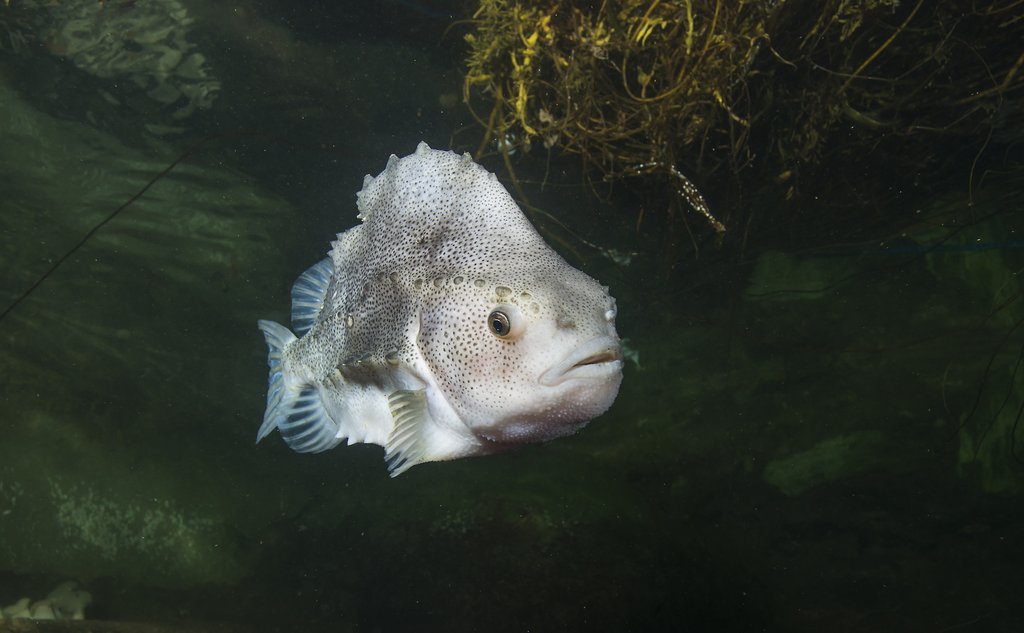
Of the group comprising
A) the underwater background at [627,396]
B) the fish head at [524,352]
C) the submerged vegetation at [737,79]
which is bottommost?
the underwater background at [627,396]

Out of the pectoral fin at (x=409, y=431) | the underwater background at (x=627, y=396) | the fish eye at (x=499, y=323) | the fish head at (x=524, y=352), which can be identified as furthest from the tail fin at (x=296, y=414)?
the underwater background at (x=627, y=396)

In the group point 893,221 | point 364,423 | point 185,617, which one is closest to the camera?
point 364,423

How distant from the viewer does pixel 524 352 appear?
2279 millimetres

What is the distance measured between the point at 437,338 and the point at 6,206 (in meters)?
11.3

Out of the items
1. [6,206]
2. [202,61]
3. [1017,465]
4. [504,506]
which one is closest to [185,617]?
[504,506]

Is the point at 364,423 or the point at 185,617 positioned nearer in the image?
the point at 364,423

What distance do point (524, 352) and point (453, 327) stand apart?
0.41 m

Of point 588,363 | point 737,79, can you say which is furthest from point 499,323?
point 737,79

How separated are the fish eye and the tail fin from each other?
5.85 ft

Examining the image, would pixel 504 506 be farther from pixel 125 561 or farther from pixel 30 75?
pixel 30 75

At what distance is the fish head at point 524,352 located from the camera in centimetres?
224

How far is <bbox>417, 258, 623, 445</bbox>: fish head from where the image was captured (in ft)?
7.34

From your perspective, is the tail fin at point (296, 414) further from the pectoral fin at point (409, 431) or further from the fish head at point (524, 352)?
the fish head at point (524, 352)

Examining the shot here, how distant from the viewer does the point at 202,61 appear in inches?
239
